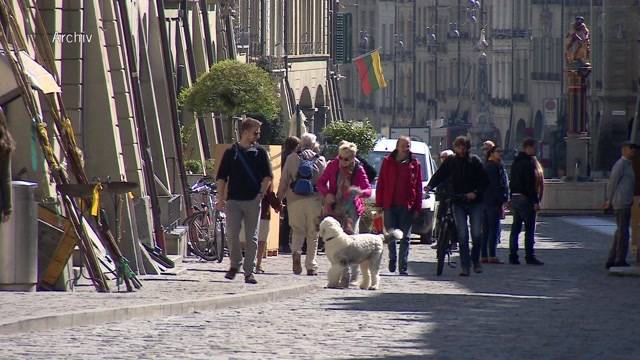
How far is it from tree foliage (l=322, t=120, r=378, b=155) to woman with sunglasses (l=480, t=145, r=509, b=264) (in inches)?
538

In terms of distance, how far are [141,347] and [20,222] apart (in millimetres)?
4286

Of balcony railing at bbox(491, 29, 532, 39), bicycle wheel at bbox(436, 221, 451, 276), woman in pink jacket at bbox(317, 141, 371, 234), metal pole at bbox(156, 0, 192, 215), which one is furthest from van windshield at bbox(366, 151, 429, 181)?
balcony railing at bbox(491, 29, 532, 39)

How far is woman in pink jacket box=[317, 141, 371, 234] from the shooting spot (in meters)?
23.0

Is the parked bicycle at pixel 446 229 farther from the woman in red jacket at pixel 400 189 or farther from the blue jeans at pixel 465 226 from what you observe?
the woman in red jacket at pixel 400 189

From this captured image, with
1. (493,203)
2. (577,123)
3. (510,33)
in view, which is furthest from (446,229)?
(510,33)

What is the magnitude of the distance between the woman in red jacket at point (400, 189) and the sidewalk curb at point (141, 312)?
4076 millimetres

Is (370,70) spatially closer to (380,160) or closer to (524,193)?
(380,160)

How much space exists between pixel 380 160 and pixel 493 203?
10.7 metres

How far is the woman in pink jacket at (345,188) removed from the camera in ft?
75.5

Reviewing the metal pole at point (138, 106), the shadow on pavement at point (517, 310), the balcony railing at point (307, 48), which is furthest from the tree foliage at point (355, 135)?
the balcony railing at point (307, 48)

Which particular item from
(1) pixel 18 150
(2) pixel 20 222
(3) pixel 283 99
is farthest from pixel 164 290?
(3) pixel 283 99

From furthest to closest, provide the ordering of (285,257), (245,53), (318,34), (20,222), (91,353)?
(318,34)
(245,53)
(285,257)
(20,222)
(91,353)

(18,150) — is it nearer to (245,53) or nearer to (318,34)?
(245,53)

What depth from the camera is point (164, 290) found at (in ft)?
65.3
